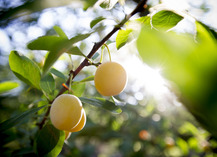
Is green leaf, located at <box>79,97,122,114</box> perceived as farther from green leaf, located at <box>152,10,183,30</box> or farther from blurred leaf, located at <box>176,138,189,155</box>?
blurred leaf, located at <box>176,138,189,155</box>

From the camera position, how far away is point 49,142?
59 centimetres

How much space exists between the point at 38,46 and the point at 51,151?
0.36m

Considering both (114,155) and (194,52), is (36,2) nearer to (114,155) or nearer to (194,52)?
(194,52)

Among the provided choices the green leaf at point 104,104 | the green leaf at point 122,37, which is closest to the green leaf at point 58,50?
the green leaf at point 122,37

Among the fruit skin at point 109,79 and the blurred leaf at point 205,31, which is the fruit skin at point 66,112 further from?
the blurred leaf at point 205,31

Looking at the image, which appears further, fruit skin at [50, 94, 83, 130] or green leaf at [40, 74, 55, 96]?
green leaf at [40, 74, 55, 96]

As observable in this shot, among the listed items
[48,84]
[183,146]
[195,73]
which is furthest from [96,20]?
[183,146]

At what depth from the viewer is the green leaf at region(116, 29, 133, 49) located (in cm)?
52

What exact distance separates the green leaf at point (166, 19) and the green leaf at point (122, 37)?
82 mm

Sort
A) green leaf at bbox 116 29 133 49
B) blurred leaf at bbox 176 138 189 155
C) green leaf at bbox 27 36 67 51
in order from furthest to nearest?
blurred leaf at bbox 176 138 189 155 → green leaf at bbox 116 29 133 49 → green leaf at bbox 27 36 67 51

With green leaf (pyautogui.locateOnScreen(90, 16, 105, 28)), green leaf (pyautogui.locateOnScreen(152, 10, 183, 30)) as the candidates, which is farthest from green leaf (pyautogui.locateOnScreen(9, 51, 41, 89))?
green leaf (pyautogui.locateOnScreen(152, 10, 183, 30))

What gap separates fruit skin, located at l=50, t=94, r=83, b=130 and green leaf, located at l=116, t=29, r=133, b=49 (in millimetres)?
229

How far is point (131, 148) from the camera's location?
6.56 ft

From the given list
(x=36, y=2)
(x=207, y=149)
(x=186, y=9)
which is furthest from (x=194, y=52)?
(x=207, y=149)
